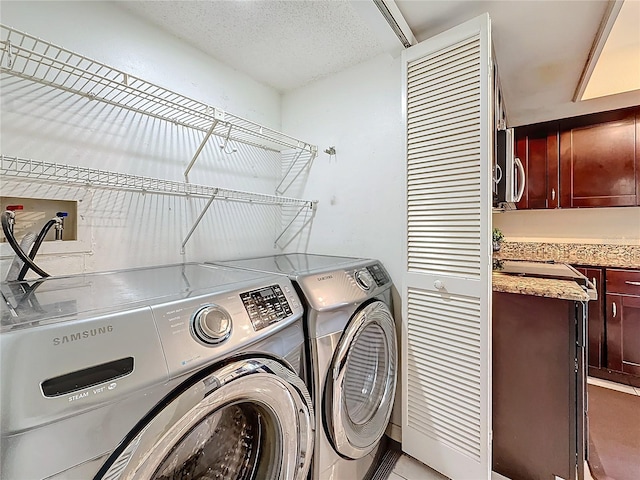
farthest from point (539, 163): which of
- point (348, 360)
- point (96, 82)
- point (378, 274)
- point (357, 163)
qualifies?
point (96, 82)

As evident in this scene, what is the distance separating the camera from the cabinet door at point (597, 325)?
2562 mm

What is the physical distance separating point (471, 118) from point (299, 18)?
103 cm

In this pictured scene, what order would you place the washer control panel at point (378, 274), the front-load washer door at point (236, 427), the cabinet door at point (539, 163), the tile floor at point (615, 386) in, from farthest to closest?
the cabinet door at point (539, 163) → the tile floor at point (615, 386) → the washer control panel at point (378, 274) → the front-load washer door at point (236, 427)

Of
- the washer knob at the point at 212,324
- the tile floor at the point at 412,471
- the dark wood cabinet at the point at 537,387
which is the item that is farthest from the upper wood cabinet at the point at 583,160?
the washer knob at the point at 212,324

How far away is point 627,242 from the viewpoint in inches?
110

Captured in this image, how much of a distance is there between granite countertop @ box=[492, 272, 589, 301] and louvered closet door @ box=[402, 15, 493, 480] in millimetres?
306

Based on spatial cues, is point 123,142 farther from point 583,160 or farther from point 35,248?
point 583,160

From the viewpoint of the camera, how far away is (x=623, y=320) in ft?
8.14

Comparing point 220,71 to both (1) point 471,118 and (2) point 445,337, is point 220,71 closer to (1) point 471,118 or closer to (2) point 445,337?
(1) point 471,118

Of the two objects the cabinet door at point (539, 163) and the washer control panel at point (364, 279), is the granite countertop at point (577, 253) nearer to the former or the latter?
the cabinet door at point (539, 163)

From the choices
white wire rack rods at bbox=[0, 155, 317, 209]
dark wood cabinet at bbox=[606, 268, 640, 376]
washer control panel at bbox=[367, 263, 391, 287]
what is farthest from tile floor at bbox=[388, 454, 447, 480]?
dark wood cabinet at bbox=[606, 268, 640, 376]

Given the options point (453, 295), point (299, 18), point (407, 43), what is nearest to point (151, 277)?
point (453, 295)

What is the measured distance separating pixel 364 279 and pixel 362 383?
21.1 inches

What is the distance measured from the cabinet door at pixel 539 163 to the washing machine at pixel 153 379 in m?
3.05
